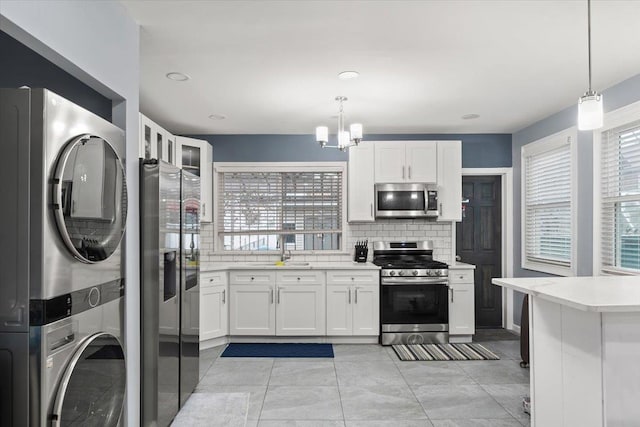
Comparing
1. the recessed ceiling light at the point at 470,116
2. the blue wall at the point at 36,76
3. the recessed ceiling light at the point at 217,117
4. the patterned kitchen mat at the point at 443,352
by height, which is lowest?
the patterned kitchen mat at the point at 443,352

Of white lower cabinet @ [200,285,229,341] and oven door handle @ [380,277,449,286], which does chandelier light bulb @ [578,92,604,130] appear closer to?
oven door handle @ [380,277,449,286]

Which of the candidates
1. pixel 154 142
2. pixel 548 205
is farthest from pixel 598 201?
pixel 154 142

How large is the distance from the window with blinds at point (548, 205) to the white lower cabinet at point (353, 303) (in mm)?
1931

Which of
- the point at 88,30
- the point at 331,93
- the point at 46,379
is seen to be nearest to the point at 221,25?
the point at 88,30

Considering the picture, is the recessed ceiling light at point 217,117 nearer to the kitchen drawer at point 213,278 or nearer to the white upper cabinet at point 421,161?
the kitchen drawer at point 213,278

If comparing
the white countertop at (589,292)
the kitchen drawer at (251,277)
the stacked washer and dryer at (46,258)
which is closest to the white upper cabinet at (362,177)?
the kitchen drawer at (251,277)

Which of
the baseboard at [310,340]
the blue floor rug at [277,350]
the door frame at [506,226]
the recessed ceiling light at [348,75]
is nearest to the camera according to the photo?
the recessed ceiling light at [348,75]

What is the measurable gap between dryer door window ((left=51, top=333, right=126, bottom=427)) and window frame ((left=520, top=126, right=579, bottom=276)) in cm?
412

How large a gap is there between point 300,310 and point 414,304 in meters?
1.31

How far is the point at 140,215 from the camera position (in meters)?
2.56

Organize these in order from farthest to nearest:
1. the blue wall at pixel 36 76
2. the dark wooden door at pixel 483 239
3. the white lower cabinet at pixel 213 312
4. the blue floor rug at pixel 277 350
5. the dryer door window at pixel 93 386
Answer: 1. the dark wooden door at pixel 483 239
2. the white lower cabinet at pixel 213 312
3. the blue floor rug at pixel 277 350
4. the blue wall at pixel 36 76
5. the dryer door window at pixel 93 386

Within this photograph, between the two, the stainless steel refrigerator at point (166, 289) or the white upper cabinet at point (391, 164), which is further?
the white upper cabinet at point (391, 164)

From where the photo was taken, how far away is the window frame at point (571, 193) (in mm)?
4262

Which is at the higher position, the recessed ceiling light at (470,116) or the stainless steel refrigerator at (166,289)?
the recessed ceiling light at (470,116)
